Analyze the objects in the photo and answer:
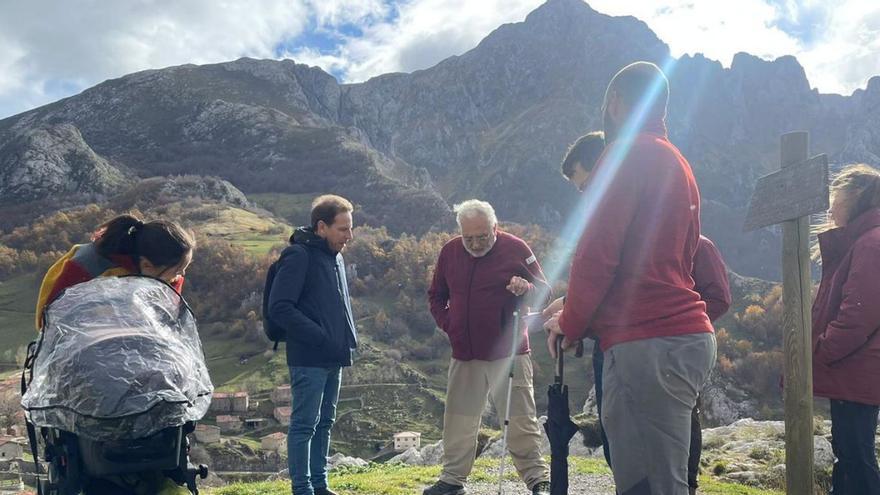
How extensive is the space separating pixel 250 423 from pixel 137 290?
50504 millimetres

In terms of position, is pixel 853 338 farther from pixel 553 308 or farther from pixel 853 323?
pixel 553 308

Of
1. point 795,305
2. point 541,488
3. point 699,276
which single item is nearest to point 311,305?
point 541,488

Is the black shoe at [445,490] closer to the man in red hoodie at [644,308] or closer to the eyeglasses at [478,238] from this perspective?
the eyeglasses at [478,238]

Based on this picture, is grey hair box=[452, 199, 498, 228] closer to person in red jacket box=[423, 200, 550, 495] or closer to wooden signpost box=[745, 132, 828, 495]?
person in red jacket box=[423, 200, 550, 495]

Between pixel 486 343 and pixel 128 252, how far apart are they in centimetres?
295

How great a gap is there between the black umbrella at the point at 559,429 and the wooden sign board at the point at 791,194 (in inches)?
78.1

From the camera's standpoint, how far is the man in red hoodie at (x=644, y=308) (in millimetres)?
2643

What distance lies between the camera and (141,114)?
6353 inches

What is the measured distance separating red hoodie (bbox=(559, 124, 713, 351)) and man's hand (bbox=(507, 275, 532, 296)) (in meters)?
2.32

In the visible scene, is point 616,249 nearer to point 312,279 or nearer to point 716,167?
point 312,279

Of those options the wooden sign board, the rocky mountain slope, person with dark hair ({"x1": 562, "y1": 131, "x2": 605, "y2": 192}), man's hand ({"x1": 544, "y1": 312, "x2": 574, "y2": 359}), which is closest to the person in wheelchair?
man's hand ({"x1": 544, "y1": 312, "x2": 574, "y2": 359})

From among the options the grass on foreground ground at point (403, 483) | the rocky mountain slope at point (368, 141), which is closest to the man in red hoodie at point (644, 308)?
the grass on foreground ground at point (403, 483)

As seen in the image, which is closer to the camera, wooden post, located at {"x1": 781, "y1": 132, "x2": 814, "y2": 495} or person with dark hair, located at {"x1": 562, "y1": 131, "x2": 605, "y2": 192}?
wooden post, located at {"x1": 781, "y1": 132, "x2": 814, "y2": 495}

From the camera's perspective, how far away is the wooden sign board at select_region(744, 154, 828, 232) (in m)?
3.85
